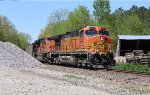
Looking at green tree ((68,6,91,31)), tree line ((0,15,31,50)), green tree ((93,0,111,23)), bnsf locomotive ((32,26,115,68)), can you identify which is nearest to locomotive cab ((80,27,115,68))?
bnsf locomotive ((32,26,115,68))

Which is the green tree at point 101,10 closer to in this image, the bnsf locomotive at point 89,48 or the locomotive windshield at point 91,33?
the bnsf locomotive at point 89,48

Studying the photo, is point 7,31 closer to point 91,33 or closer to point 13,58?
point 13,58

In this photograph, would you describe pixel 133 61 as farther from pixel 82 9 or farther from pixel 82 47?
pixel 82 9

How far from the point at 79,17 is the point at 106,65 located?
4309 cm

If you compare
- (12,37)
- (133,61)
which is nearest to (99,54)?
(133,61)

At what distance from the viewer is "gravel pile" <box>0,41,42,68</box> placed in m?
31.9

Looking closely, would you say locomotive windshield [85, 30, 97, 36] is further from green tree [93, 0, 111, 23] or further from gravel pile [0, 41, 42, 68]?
green tree [93, 0, 111, 23]

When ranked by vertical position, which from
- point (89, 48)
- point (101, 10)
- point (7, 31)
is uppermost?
point (101, 10)

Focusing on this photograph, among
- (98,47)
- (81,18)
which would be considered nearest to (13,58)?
(98,47)

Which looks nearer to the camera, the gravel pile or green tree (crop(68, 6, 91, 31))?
the gravel pile

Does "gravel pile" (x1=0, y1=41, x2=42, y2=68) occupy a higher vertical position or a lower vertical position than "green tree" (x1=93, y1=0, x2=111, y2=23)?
lower

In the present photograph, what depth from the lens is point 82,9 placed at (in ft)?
237

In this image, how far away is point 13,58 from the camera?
1341 inches

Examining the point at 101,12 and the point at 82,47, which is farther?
the point at 101,12
